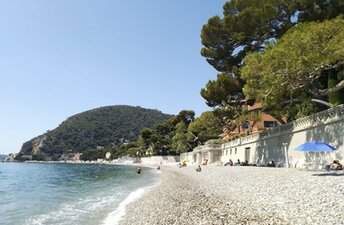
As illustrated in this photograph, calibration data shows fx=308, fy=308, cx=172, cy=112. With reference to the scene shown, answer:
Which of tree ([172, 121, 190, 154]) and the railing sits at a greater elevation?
tree ([172, 121, 190, 154])

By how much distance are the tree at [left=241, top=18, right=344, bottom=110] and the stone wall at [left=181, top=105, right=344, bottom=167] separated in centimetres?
234

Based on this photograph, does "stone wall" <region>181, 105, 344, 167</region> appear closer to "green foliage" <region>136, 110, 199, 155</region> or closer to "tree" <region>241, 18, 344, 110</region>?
"tree" <region>241, 18, 344, 110</region>

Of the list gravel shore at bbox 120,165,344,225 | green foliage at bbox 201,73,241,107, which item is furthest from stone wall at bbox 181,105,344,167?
gravel shore at bbox 120,165,344,225

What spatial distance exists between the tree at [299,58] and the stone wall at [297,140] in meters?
2.34

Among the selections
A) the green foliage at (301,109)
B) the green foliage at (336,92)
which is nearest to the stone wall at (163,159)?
the green foliage at (301,109)

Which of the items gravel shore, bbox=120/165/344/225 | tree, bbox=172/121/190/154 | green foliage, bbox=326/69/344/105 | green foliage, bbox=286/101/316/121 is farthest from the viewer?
tree, bbox=172/121/190/154

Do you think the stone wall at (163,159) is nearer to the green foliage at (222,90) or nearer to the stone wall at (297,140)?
the stone wall at (297,140)

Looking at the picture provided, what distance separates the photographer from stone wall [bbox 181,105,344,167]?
2008cm

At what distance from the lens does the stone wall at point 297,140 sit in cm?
2008

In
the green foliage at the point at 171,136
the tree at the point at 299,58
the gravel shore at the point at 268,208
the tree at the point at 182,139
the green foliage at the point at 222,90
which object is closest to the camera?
the gravel shore at the point at 268,208

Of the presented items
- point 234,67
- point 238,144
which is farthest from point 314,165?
point 238,144

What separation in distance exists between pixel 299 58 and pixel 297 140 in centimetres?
834

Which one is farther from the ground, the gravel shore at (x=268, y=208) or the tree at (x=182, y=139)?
the tree at (x=182, y=139)

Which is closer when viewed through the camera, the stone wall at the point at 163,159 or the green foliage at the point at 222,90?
the green foliage at the point at 222,90
